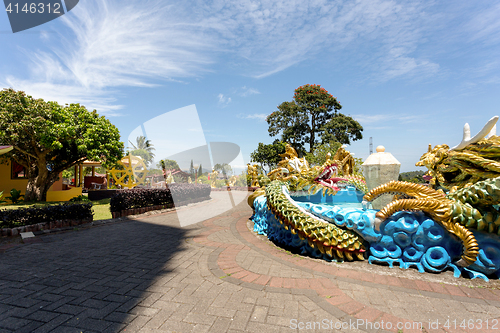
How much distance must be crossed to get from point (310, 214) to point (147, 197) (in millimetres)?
8088

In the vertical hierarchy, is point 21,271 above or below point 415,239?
below

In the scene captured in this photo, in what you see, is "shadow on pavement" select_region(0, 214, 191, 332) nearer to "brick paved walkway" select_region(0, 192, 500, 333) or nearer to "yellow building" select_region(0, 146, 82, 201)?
"brick paved walkway" select_region(0, 192, 500, 333)

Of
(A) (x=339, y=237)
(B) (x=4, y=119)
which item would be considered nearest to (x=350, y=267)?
(A) (x=339, y=237)

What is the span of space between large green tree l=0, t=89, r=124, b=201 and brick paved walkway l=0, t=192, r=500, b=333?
9.51 metres

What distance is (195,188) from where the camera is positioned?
1456 cm

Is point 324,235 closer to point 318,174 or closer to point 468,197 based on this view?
point 468,197

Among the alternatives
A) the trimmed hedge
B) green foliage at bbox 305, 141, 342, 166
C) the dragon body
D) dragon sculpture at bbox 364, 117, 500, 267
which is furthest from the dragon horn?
green foliage at bbox 305, 141, 342, 166

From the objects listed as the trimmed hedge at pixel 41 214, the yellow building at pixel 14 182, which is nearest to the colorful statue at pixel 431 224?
the trimmed hedge at pixel 41 214

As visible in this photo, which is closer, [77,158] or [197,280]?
[197,280]

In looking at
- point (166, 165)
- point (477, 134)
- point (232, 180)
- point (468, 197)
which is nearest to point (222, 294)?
point (468, 197)

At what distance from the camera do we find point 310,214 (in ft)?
15.1

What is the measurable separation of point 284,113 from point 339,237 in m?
25.2

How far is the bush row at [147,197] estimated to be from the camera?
30.0 feet

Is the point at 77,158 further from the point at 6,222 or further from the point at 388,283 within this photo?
the point at 388,283
